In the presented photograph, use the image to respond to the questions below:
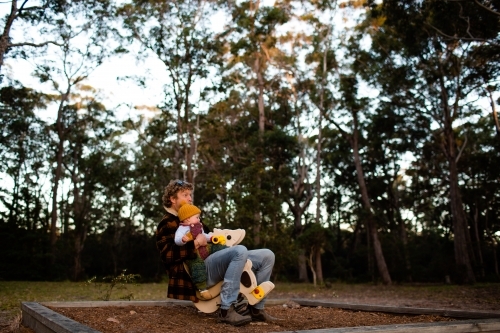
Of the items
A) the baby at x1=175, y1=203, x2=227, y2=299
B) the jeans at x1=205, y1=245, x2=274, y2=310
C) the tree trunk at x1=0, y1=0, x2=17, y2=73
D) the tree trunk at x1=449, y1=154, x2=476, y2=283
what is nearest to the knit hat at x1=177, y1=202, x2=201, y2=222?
the baby at x1=175, y1=203, x2=227, y2=299

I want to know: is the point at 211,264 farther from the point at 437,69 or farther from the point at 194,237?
the point at 437,69

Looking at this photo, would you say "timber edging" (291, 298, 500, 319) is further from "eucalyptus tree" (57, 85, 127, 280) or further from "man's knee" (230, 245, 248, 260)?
"eucalyptus tree" (57, 85, 127, 280)

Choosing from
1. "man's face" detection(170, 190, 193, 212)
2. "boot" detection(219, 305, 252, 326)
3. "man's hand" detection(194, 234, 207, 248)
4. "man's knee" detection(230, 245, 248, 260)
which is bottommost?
"boot" detection(219, 305, 252, 326)

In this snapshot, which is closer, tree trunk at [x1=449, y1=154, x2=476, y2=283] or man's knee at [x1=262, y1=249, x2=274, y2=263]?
man's knee at [x1=262, y1=249, x2=274, y2=263]

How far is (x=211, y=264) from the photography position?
3.95 meters

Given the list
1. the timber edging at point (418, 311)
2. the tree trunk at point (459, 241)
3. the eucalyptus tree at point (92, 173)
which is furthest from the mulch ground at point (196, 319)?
the eucalyptus tree at point (92, 173)

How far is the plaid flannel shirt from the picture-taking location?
3.87m

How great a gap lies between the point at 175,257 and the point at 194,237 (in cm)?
29

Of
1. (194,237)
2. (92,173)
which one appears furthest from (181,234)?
(92,173)

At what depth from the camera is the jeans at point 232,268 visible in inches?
148

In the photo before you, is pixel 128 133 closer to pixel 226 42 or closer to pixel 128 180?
pixel 128 180

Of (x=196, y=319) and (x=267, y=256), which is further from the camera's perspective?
(x=267, y=256)

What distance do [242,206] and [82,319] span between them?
12.7 m

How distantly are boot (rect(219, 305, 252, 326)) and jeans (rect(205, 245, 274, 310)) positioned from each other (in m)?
0.04
